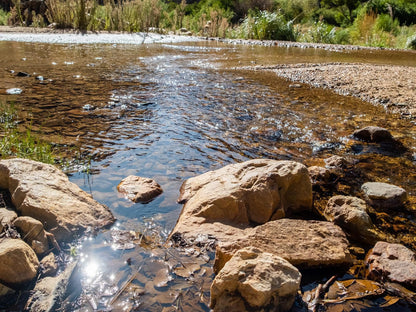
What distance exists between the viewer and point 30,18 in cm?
1781

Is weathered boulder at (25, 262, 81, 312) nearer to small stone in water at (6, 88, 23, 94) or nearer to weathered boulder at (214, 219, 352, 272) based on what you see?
weathered boulder at (214, 219, 352, 272)

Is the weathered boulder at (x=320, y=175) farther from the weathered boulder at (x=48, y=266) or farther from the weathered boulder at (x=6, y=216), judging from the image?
the weathered boulder at (x=6, y=216)

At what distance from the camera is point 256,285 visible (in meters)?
1.50

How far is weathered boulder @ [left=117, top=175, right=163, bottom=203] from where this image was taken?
8.34ft

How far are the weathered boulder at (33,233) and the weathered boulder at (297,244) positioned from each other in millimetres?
1047


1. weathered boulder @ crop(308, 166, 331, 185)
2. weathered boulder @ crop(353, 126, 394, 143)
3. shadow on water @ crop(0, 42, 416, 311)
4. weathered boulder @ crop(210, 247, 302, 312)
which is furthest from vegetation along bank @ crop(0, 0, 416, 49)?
weathered boulder @ crop(210, 247, 302, 312)

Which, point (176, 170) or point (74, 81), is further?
point (74, 81)

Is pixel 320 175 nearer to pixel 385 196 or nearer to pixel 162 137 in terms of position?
pixel 385 196

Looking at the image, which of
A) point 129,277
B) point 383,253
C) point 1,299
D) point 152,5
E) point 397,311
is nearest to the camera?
point 1,299

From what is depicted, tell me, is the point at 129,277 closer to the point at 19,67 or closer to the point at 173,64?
A: the point at 19,67

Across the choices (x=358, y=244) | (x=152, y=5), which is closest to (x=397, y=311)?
(x=358, y=244)

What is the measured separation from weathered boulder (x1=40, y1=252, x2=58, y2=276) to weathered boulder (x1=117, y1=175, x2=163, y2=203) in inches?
31.2

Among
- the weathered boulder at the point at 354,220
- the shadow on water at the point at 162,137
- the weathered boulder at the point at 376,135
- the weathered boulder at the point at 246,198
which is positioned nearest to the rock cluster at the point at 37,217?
the shadow on water at the point at 162,137

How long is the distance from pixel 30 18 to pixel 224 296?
68.6 ft
